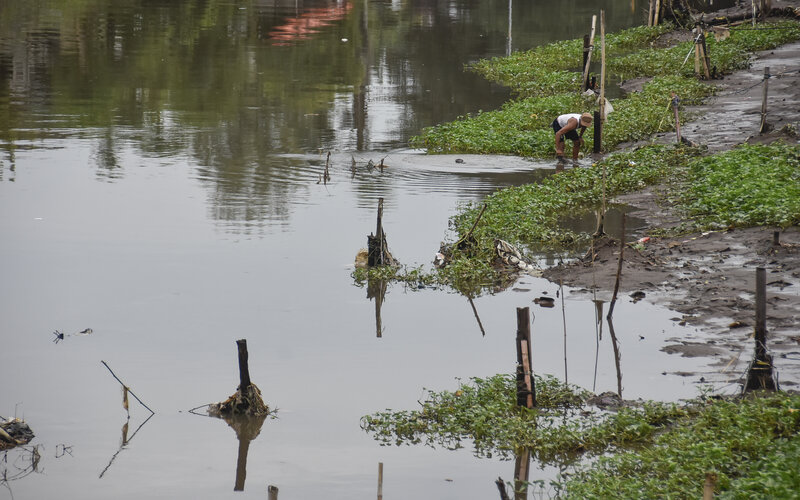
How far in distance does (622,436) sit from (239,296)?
6471 millimetres

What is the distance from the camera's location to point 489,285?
1347cm

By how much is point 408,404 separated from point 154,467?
2667 mm

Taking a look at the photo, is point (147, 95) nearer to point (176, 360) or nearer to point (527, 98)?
point (527, 98)

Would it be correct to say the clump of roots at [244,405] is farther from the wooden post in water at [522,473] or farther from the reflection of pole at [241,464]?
the wooden post in water at [522,473]

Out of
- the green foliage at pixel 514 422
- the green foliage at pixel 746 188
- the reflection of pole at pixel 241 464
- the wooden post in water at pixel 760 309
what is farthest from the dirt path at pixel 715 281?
the reflection of pole at pixel 241 464

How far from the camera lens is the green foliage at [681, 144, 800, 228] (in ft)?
47.2

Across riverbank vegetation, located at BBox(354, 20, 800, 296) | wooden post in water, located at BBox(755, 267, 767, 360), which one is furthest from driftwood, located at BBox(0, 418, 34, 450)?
wooden post in water, located at BBox(755, 267, 767, 360)

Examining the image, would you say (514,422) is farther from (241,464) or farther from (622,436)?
(241,464)

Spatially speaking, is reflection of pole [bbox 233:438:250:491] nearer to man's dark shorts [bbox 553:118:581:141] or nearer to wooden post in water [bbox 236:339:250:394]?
wooden post in water [bbox 236:339:250:394]

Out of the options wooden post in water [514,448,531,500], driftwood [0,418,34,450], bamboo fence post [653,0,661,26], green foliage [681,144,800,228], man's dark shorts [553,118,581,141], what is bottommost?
wooden post in water [514,448,531,500]

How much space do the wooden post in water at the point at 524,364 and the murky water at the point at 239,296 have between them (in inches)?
33.2

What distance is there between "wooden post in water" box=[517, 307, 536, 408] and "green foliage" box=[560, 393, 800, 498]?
1.12 meters

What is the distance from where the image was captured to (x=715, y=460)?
7543 millimetres

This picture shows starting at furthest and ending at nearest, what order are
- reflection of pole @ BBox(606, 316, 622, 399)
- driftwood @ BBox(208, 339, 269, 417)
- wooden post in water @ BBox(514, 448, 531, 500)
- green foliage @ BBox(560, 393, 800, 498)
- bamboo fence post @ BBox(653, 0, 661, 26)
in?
bamboo fence post @ BBox(653, 0, 661, 26) < reflection of pole @ BBox(606, 316, 622, 399) < driftwood @ BBox(208, 339, 269, 417) < wooden post in water @ BBox(514, 448, 531, 500) < green foliage @ BBox(560, 393, 800, 498)
